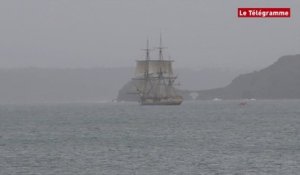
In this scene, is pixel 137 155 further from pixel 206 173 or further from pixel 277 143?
pixel 277 143

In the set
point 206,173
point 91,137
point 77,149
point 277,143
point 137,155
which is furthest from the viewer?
point 91,137

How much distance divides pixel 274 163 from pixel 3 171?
2178 centimetres

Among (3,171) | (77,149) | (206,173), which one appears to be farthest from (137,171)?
(77,149)

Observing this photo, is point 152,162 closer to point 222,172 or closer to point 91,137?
point 222,172

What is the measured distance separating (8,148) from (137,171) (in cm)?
2499

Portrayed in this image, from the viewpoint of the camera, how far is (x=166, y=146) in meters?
73.3

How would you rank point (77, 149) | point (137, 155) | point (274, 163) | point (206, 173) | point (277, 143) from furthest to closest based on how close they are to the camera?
1. point (277, 143)
2. point (77, 149)
3. point (137, 155)
4. point (274, 163)
5. point (206, 173)

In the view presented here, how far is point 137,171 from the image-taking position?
173 ft

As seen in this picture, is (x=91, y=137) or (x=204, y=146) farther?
(x=91, y=137)

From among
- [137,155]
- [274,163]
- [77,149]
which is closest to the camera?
[274,163]

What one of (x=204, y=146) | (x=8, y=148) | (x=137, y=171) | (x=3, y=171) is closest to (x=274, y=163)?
(x=137, y=171)

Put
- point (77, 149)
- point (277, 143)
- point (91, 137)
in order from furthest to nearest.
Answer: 1. point (91, 137)
2. point (277, 143)
3. point (77, 149)

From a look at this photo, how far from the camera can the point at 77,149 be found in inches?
2795

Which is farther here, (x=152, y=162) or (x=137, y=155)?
(x=137, y=155)
